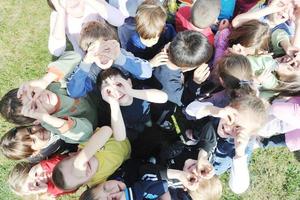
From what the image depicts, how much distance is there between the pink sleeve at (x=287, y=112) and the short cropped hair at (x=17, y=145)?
7.18ft

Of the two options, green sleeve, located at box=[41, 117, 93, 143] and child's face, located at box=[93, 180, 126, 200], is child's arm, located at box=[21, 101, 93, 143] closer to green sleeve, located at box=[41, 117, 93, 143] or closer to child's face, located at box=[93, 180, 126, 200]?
green sleeve, located at box=[41, 117, 93, 143]

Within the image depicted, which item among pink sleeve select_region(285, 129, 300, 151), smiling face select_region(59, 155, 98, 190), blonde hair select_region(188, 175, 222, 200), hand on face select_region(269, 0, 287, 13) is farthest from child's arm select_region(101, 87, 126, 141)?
hand on face select_region(269, 0, 287, 13)

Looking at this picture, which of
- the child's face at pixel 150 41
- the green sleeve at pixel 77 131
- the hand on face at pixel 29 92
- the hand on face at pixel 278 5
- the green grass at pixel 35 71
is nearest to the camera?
the hand on face at pixel 29 92

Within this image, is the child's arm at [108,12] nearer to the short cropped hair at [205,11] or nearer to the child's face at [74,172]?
the short cropped hair at [205,11]

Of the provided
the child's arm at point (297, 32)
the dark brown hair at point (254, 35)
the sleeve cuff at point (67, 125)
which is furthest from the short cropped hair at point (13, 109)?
the child's arm at point (297, 32)

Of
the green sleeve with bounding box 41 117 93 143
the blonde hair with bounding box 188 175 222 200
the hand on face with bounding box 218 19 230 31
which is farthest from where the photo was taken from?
the hand on face with bounding box 218 19 230 31

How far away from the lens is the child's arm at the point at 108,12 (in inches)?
161

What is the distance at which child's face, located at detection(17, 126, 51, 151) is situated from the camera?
145 inches

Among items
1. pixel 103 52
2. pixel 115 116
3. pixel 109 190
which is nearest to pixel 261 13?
pixel 103 52

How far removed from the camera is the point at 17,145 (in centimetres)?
365

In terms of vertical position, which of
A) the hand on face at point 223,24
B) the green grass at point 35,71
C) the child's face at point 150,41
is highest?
the child's face at point 150,41

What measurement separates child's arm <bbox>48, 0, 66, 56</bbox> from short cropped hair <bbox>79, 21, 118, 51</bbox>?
30cm

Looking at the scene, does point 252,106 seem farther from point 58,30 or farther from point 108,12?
point 58,30

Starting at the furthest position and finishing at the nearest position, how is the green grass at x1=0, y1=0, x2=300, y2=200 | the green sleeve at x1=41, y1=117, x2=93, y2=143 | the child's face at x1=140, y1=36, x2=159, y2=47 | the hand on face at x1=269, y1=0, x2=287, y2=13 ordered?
the green grass at x1=0, y1=0, x2=300, y2=200 → the hand on face at x1=269, y1=0, x2=287, y2=13 → the child's face at x1=140, y1=36, x2=159, y2=47 → the green sleeve at x1=41, y1=117, x2=93, y2=143
